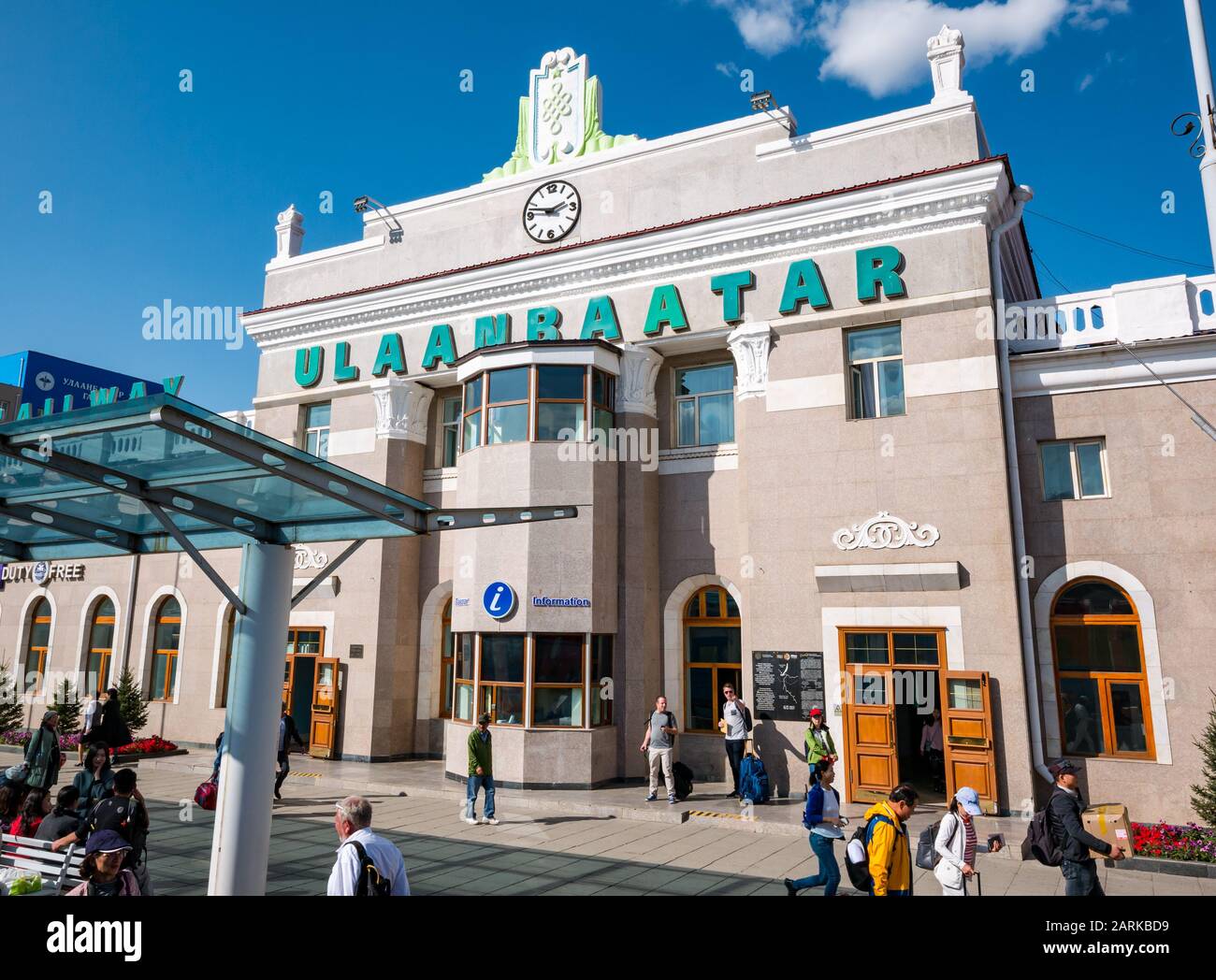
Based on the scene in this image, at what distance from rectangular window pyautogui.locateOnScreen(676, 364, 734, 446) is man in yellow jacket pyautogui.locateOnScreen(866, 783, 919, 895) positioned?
12245mm

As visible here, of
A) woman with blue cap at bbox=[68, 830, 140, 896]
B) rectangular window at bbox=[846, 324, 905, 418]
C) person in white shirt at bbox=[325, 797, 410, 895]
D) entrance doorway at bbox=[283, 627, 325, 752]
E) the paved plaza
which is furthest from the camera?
entrance doorway at bbox=[283, 627, 325, 752]

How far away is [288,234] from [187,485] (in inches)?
762

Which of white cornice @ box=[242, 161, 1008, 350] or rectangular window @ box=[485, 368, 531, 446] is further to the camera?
rectangular window @ box=[485, 368, 531, 446]

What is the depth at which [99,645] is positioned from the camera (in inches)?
1027

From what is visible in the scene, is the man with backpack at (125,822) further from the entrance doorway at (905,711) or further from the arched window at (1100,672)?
the arched window at (1100,672)

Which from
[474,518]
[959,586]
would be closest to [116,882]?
[474,518]

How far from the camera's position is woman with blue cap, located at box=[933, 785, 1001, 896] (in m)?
6.78

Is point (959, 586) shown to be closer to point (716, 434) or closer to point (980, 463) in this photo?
point (980, 463)

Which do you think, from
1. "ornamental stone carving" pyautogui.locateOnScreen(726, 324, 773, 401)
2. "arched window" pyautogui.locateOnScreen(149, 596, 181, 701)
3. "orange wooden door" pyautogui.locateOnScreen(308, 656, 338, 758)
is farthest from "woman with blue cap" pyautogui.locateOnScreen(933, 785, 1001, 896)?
"arched window" pyautogui.locateOnScreen(149, 596, 181, 701)

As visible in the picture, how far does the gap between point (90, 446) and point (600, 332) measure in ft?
43.2

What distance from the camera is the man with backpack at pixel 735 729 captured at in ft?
50.8

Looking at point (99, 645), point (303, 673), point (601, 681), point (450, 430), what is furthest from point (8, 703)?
point (601, 681)

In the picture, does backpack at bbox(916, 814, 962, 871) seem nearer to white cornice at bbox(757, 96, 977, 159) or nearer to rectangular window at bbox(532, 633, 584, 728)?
rectangular window at bbox(532, 633, 584, 728)
